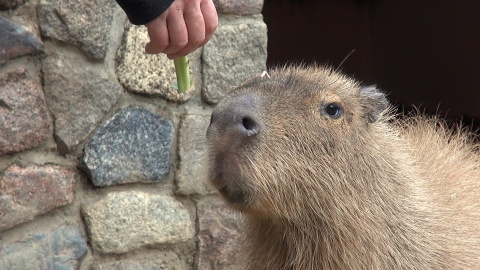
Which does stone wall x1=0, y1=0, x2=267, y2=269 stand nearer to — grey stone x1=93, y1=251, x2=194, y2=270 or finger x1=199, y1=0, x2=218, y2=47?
grey stone x1=93, y1=251, x2=194, y2=270

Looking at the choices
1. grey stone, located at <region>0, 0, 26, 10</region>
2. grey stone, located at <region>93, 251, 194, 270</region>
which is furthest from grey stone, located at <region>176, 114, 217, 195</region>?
grey stone, located at <region>0, 0, 26, 10</region>

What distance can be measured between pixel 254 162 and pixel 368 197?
1.53 feet

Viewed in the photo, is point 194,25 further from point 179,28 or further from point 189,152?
point 189,152

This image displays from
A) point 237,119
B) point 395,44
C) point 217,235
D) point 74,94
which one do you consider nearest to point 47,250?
point 74,94

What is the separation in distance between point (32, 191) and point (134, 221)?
0.48 m

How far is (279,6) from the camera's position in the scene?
26.2 ft

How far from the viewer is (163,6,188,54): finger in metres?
2.15

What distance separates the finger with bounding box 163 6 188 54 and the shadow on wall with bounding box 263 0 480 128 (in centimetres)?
531

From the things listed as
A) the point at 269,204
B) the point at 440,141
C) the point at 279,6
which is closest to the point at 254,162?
the point at 269,204

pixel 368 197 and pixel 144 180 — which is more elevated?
pixel 368 197

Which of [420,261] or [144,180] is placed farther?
[144,180]

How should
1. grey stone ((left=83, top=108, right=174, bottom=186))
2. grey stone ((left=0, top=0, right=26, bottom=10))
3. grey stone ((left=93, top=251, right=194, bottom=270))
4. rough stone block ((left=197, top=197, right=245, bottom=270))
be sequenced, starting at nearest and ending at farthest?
grey stone ((left=0, top=0, right=26, bottom=10)) → grey stone ((left=83, top=108, right=174, bottom=186)) → grey stone ((left=93, top=251, right=194, bottom=270)) → rough stone block ((left=197, top=197, right=245, bottom=270))

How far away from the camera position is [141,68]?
3232 millimetres

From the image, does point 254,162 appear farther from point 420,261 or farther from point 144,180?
point 144,180
